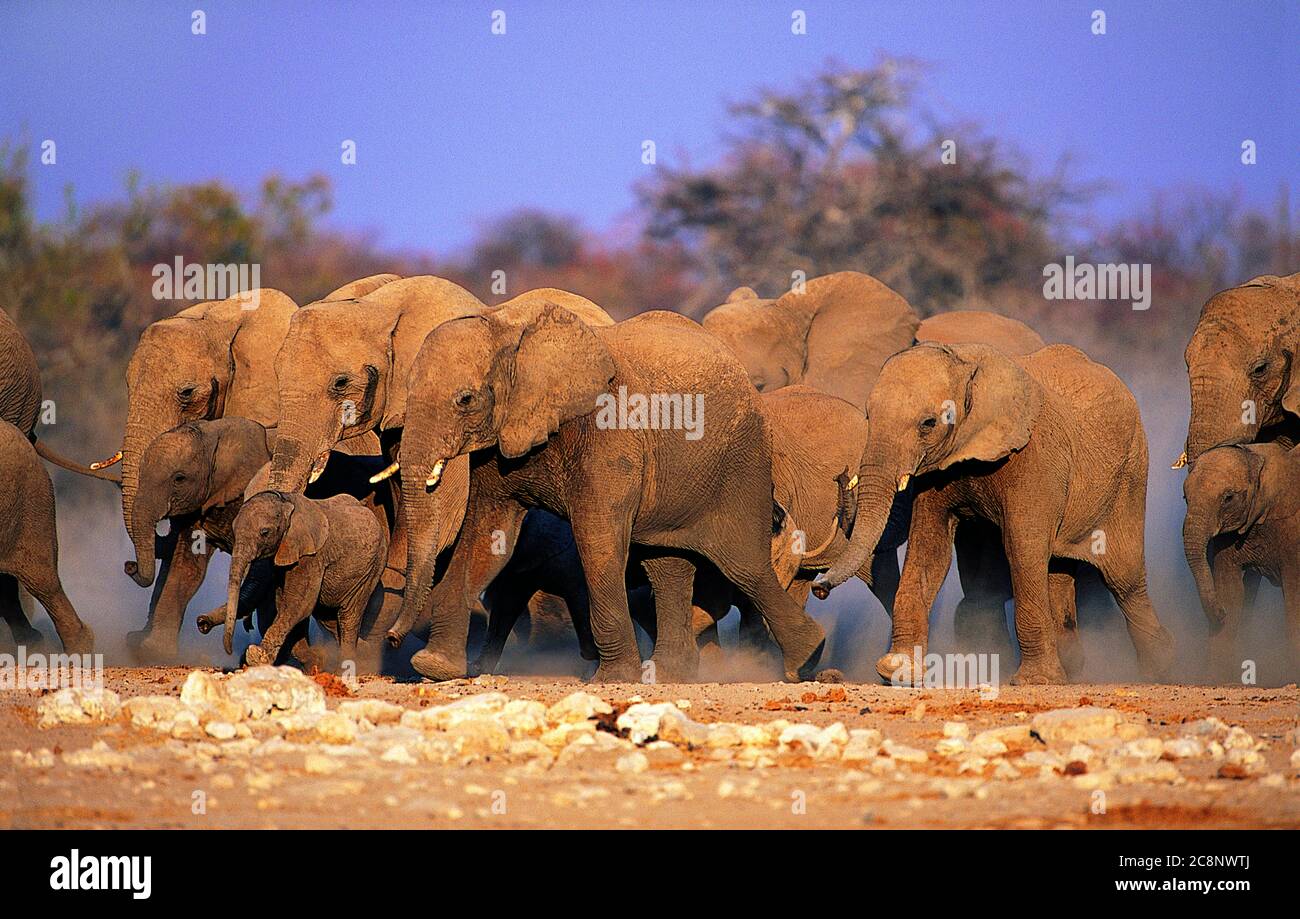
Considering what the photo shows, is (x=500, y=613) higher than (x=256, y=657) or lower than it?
higher

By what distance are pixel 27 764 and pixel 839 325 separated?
9.35 m

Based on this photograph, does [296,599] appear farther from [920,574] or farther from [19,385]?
[19,385]

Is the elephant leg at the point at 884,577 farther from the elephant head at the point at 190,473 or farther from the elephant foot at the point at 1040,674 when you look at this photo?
the elephant head at the point at 190,473

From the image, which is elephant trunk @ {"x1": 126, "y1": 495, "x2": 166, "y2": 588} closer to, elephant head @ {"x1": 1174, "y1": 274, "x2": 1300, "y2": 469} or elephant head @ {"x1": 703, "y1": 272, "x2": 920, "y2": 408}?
elephant head @ {"x1": 703, "y1": 272, "x2": 920, "y2": 408}

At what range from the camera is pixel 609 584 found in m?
10.7

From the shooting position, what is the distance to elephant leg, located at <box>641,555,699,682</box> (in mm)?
11539

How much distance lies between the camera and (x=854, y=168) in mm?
33562

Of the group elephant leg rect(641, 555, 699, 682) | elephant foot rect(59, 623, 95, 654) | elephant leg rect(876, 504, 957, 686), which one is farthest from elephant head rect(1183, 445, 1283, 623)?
elephant foot rect(59, 623, 95, 654)

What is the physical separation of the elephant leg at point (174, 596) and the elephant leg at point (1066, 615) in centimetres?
474

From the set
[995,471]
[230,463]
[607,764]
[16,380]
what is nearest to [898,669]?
[995,471]

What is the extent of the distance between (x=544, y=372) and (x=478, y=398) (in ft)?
1.30

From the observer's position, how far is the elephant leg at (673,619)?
11.5 m

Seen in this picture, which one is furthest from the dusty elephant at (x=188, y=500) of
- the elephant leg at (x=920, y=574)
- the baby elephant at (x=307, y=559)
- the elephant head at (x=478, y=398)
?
the elephant leg at (x=920, y=574)
